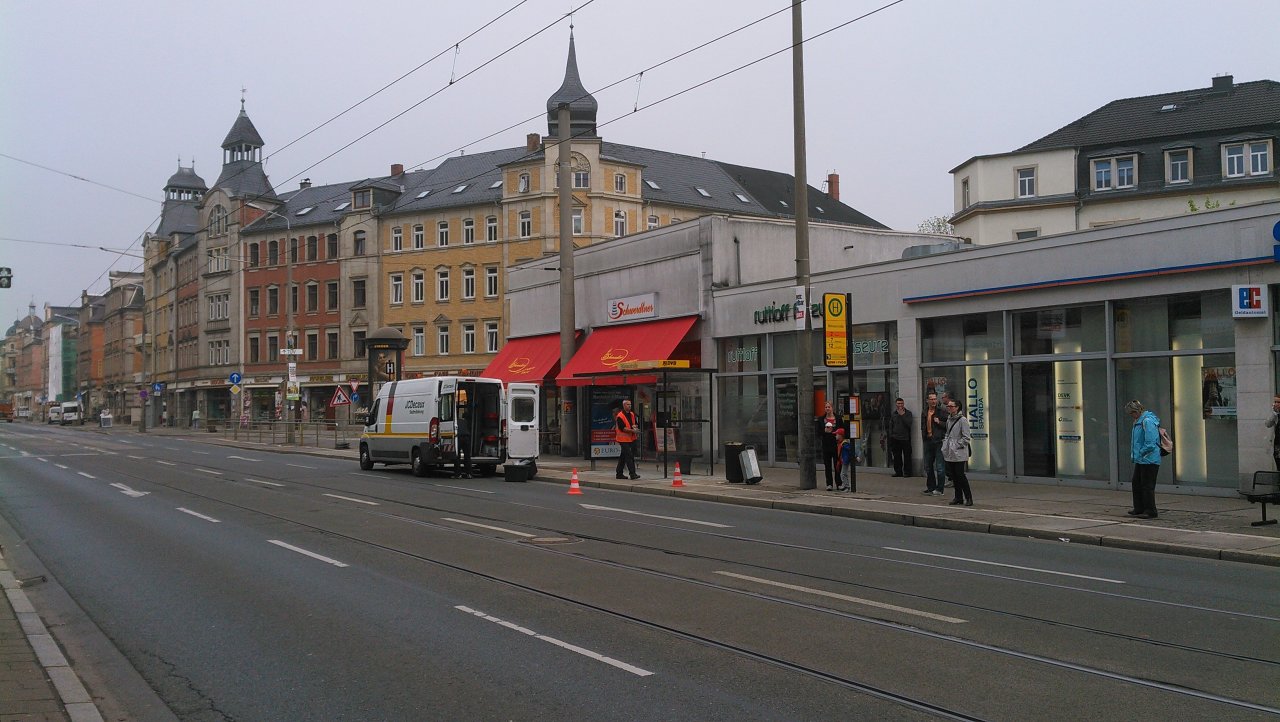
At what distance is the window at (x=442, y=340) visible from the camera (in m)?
60.1

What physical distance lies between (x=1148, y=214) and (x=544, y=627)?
50838 millimetres

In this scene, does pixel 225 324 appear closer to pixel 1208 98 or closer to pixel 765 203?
pixel 765 203

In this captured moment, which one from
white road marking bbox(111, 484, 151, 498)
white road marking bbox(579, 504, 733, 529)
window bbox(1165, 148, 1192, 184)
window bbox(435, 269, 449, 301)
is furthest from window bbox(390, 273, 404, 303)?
white road marking bbox(579, 504, 733, 529)

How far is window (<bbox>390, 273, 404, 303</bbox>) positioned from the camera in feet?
204

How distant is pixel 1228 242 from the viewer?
Answer: 16641 mm

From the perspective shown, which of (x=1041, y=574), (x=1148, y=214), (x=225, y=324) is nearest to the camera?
(x=1041, y=574)

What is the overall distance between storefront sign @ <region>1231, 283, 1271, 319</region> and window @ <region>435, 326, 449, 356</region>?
4879 cm

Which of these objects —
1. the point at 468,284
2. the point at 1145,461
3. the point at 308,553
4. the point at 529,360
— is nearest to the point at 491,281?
the point at 468,284

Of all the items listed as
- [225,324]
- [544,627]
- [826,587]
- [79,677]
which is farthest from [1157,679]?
[225,324]

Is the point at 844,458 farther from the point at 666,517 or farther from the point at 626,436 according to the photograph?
the point at 666,517

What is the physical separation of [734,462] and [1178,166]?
129ft

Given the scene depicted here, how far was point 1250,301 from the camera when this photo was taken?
52.9 feet

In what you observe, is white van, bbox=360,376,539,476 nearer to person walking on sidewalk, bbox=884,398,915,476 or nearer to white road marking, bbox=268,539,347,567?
person walking on sidewalk, bbox=884,398,915,476

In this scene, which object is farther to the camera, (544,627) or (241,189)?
(241,189)
